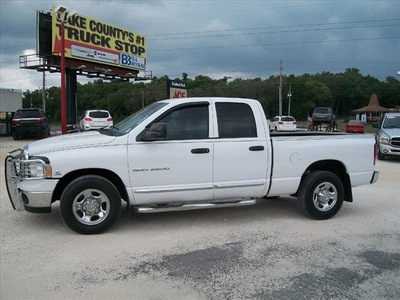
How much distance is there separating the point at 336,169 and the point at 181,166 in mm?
2730

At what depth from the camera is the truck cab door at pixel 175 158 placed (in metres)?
5.55

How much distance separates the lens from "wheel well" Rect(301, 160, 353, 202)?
21.8 ft

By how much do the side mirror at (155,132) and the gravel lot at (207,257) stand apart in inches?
50.8

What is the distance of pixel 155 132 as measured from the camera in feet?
18.0

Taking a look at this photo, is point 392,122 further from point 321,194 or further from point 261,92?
point 261,92

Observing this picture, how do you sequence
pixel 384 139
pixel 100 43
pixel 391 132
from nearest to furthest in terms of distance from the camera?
pixel 391 132, pixel 384 139, pixel 100 43

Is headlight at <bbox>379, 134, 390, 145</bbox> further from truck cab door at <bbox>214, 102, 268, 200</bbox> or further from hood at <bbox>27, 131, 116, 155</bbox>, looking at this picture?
hood at <bbox>27, 131, 116, 155</bbox>

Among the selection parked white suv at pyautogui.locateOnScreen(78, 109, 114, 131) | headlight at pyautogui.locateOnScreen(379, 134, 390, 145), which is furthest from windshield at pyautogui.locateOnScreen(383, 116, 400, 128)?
parked white suv at pyautogui.locateOnScreen(78, 109, 114, 131)

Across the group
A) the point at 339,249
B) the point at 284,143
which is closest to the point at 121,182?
the point at 284,143

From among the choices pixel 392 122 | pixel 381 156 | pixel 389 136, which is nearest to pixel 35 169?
pixel 389 136

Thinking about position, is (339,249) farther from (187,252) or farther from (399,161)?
(399,161)

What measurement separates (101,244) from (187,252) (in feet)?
3.60

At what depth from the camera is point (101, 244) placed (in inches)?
204

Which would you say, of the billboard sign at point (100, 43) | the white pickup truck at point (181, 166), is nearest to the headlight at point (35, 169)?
the white pickup truck at point (181, 166)
